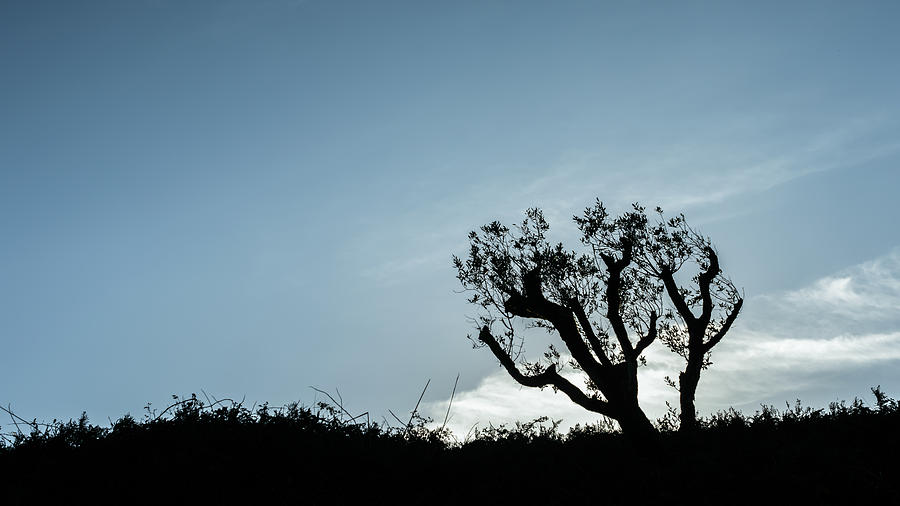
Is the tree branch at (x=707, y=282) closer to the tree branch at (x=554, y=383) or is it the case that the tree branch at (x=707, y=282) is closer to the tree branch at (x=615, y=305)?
the tree branch at (x=615, y=305)

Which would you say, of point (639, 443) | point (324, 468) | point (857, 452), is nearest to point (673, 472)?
point (639, 443)

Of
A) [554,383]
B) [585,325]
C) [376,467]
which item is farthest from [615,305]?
[376,467]

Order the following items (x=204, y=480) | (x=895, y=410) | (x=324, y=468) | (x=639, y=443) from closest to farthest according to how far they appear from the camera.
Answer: (x=204, y=480) < (x=324, y=468) < (x=639, y=443) < (x=895, y=410)

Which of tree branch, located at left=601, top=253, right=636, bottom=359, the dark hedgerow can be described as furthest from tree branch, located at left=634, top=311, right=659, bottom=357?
the dark hedgerow

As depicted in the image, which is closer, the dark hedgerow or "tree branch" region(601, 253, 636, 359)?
the dark hedgerow

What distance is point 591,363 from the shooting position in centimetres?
2188

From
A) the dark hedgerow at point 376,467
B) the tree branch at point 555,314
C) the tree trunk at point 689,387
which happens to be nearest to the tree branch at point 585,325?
the tree branch at point 555,314

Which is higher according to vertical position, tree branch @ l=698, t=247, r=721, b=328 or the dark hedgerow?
tree branch @ l=698, t=247, r=721, b=328

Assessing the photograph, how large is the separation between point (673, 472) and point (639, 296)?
15306 millimetres

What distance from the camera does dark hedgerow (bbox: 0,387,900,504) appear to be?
29.0 feet

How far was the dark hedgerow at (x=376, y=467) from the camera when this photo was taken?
8.83 meters

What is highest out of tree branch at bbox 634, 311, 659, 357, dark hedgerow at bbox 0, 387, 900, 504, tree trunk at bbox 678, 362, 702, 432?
tree branch at bbox 634, 311, 659, 357

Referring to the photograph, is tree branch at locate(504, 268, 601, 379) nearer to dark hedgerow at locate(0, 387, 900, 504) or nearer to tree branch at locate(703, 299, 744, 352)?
tree branch at locate(703, 299, 744, 352)

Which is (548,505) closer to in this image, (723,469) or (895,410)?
(723,469)
